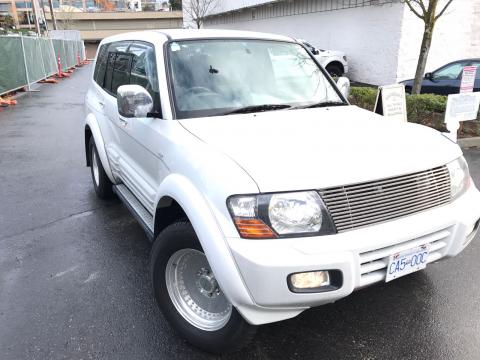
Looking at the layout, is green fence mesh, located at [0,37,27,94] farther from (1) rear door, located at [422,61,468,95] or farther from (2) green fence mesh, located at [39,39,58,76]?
(1) rear door, located at [422,61,468,95]

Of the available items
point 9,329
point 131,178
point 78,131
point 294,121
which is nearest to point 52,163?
point 78,131

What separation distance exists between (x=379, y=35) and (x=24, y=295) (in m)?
15.2

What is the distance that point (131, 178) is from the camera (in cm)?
362

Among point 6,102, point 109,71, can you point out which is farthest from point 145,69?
point 6,102

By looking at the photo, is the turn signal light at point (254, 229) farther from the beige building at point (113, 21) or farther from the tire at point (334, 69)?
the beige building at point (113, 21)

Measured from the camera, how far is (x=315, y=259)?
6.77ft

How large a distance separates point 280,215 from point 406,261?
77cm

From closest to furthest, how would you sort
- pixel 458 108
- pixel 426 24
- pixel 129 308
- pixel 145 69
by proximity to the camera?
pixel 129 308, pixel 145 69, pixel 458 108, pixel 426 24

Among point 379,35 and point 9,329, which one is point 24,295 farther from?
point 379,35

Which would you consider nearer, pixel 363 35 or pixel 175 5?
pixel 363 35

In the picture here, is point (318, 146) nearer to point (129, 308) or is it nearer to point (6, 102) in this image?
point (129, 308)

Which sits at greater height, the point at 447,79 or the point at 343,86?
the point at 343,86

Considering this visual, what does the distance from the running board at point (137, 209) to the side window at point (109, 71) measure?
3.57 ft

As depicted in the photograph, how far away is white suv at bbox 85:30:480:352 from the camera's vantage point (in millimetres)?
2131
